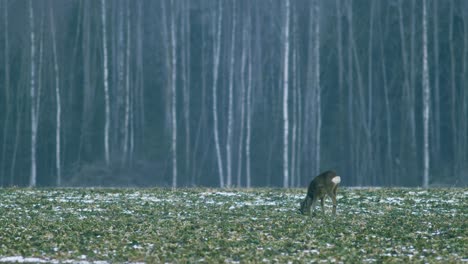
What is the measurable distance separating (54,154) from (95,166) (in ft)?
12.4

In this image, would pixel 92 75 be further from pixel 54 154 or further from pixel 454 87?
pixel 454 87

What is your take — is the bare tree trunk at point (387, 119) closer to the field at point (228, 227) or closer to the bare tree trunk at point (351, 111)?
the bare tree trunk at point (351, 111)

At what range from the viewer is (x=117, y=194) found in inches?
1271

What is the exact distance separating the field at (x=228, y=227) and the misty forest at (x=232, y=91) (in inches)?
905

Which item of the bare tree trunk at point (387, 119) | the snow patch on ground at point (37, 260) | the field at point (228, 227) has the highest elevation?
the bare tree trunk at point (387, 119)

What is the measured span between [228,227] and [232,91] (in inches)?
1447

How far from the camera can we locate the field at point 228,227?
1836 cm

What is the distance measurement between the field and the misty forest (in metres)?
23.0

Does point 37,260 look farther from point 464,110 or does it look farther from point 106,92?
point 464,110

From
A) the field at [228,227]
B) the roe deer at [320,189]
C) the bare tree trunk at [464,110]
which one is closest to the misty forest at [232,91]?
the bare tree trunk at [464,110]

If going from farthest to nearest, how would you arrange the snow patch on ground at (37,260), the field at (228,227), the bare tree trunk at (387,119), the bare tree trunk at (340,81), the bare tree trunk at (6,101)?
the bare tree trunk at (6,101)
the bare tree trunk at (340,81)
the bare tree trunk at (387,119)
the field at (228,227)
the snow patch on ground at (37,260)

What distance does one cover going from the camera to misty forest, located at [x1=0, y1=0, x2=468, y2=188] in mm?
55594

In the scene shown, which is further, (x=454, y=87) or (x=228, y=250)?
(x=454, y=87)

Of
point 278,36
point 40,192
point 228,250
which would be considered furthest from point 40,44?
point 228,250
